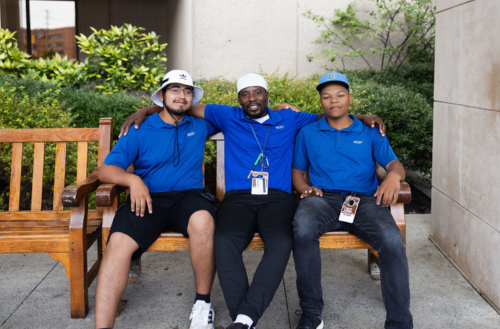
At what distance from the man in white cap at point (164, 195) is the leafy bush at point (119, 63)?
3444 millimetres

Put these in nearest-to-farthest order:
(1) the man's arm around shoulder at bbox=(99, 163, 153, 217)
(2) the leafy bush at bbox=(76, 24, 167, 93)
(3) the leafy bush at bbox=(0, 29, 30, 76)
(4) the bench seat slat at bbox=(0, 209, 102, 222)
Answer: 1. (1) the man's arm around shoulder at bbox=(99, 163, 153, 217)
2. (4) the bench seat slat at bbox=(0, 209, 102, 222)
3. (3) the leafy bush at bbox=(0, 29, 30, 76)
4. (2) the leafy bush at bbox=(76, 24, 167, 93)

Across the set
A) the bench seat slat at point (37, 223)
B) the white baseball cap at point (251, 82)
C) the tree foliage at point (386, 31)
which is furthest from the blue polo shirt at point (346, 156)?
the tree foliage at point (386, 31)

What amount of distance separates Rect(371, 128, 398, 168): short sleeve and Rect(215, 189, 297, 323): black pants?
72cm

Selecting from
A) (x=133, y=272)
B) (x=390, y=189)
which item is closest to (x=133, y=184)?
(x=133, y=272)

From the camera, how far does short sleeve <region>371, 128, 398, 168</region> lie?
3643 millimetres

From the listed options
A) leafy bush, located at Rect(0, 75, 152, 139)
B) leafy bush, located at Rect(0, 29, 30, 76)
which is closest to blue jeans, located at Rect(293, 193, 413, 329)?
leafy bush, located at Rect(0, 75, 152, 139)

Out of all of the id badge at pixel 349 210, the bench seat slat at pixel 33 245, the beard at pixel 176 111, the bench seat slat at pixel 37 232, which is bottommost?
the bench seat slat at pixel 33 245

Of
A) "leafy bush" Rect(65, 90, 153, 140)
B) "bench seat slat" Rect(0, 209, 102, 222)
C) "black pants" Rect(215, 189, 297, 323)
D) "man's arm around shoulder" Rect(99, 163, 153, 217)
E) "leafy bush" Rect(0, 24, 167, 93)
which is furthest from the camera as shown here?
"leafy bush" Rect(0, 24, 167, 93)

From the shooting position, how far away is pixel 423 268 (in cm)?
420

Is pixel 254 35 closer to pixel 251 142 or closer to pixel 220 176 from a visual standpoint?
pixel 220 176

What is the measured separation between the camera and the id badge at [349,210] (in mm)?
3389

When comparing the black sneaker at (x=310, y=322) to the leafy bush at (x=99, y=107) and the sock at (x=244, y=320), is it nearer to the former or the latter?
the sock at (x=244, y=320)

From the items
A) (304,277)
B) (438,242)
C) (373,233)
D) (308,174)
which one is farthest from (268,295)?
(438,242)

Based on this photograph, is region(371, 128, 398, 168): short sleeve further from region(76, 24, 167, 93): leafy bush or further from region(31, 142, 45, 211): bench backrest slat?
region(76, 24, 167, 93): leafy bush
